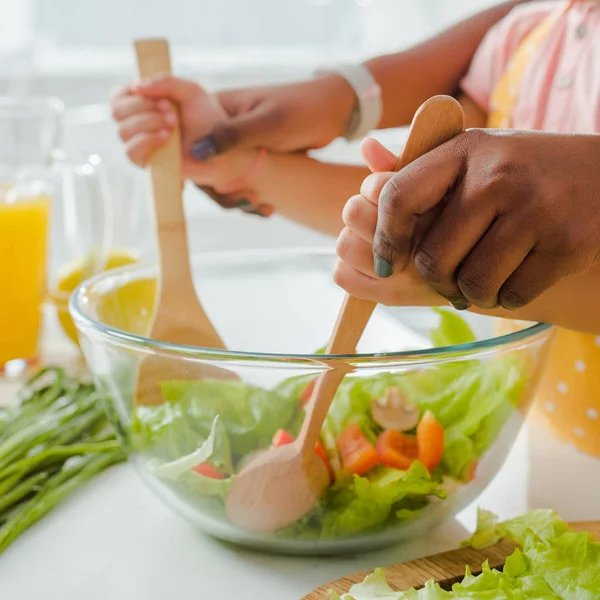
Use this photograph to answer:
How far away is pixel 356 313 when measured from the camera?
582 millimetres

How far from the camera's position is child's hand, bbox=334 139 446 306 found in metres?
0.50

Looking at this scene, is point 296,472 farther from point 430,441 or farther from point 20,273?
point 20,273

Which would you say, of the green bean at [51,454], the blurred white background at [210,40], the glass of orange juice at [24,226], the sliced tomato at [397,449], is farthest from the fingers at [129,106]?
the blurred white background at [210,40]

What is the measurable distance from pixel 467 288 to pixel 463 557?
24 centimetres

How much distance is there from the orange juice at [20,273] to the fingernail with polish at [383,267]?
80 centimetres

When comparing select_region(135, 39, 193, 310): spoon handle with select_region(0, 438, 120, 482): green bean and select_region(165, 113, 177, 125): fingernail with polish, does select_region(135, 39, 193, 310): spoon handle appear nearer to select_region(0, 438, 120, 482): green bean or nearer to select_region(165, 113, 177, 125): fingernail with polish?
select_region(165, 113, 177, 125): fingernail with polish

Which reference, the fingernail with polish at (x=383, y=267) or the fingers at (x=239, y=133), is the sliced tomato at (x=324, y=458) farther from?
the fingers at (x=239, y=133)

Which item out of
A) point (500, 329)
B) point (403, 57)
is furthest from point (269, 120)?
point (500, 329)

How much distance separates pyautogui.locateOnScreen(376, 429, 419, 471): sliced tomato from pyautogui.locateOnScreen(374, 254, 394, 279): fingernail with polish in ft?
0.59

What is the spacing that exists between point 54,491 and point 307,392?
301 mm

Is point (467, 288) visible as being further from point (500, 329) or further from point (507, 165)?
point (500, 329)

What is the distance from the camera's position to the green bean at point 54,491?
0.70 metres

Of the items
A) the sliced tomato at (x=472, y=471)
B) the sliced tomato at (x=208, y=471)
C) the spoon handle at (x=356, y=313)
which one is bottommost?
the sliced tomato at (x=472, y=471)

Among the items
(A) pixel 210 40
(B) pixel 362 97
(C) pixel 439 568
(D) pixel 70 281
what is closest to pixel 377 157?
(C) pixel 439 568
